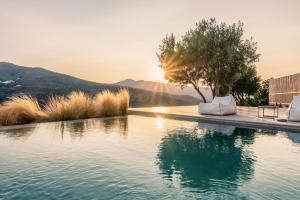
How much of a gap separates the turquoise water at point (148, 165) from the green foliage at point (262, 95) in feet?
53.1

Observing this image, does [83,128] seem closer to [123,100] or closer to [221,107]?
[123,100]

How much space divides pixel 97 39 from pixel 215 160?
12.7 meters

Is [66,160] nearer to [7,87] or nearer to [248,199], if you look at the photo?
[248,199]

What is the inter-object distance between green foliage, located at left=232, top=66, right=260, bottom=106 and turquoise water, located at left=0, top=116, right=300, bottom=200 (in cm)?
1706

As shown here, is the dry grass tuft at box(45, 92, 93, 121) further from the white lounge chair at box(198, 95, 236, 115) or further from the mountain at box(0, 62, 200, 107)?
the mountain at box(0, 62, 200, 107)

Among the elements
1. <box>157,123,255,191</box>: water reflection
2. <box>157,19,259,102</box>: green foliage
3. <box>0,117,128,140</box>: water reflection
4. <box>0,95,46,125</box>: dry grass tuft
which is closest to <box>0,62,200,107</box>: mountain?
<box>157,19,259,102</box>: green foliage

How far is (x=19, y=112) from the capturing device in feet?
38.1

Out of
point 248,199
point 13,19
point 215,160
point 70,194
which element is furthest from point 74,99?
point 248,199

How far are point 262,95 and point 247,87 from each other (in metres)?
1.48

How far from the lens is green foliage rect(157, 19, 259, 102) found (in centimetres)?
1811

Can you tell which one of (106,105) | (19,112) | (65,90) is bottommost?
(19,112)

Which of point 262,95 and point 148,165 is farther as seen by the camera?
point 262,95

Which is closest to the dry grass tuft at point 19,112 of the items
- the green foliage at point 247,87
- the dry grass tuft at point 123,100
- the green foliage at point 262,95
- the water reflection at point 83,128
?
the water reflection at point 83,128

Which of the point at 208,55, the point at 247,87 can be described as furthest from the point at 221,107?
the point at 247,87
